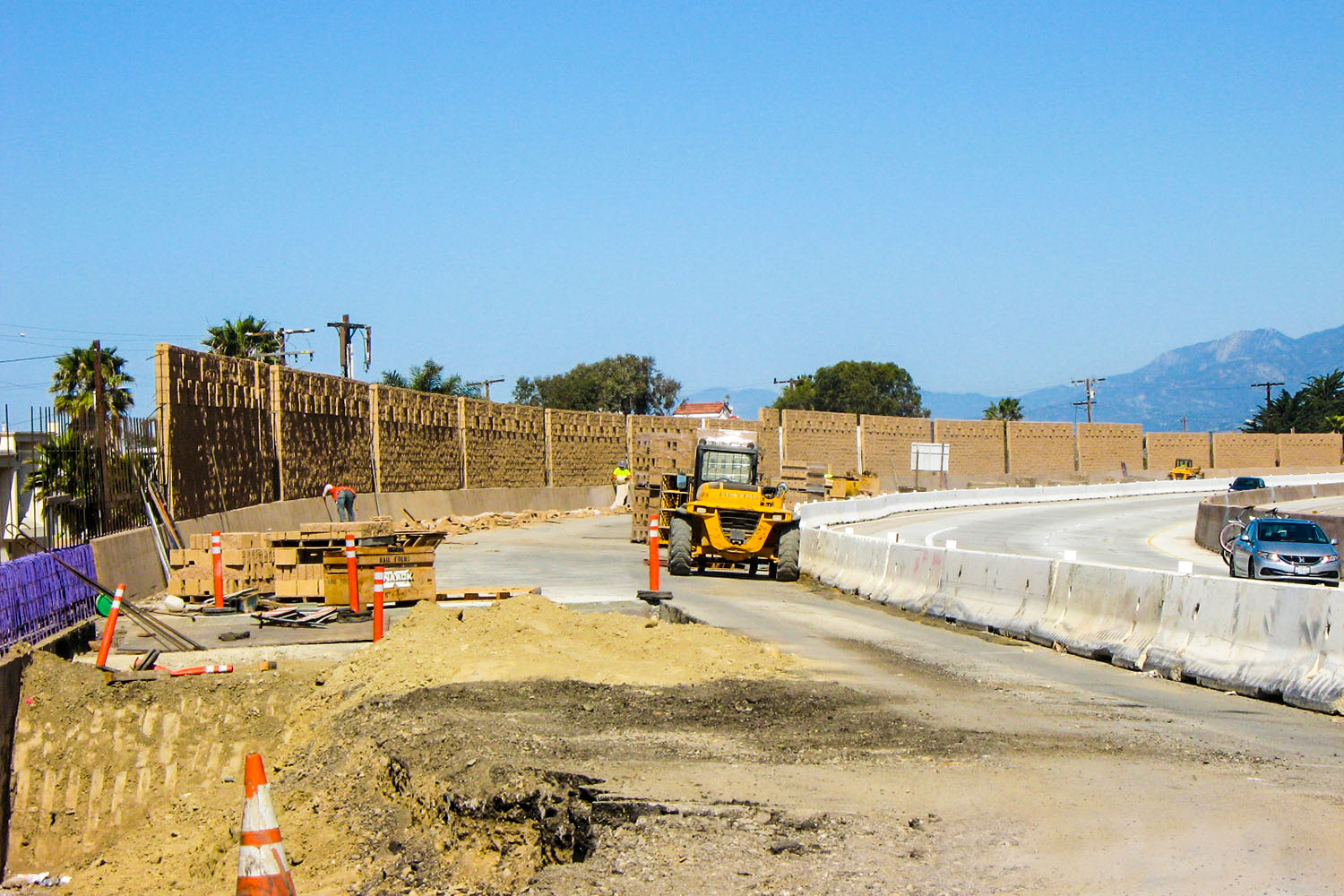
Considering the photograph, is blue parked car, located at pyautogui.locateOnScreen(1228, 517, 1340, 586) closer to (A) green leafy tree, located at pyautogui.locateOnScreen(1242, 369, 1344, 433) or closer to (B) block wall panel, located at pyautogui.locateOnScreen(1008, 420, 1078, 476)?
(B) block wall panel, located at pyautogui.locateOnScreen(1008, 420, 1078, 476)

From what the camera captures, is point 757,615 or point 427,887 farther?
point 757,615

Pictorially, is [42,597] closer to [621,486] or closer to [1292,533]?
[1292,533]

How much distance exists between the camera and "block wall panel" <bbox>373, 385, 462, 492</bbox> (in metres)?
37.4

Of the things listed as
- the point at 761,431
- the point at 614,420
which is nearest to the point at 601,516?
the point at 614,420

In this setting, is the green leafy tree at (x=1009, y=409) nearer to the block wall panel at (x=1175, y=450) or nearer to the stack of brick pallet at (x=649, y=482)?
the block wall panel at (x=1175, y=450)

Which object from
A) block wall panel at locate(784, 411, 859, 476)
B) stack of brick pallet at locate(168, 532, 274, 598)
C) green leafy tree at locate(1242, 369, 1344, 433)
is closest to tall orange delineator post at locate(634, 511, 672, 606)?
stack of brick pallet at locate(168, 532, 274, 598)

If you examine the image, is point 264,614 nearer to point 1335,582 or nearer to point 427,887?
point 427,887

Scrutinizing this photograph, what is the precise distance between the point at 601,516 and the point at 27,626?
32358 mm

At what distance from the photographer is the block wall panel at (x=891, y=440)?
6800 cm

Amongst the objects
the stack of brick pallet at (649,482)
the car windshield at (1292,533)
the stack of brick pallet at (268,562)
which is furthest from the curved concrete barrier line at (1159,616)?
the stack of brick pallet at (649,482)

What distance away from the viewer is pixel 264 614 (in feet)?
56.7

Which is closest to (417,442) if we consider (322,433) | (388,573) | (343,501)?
(322,433)

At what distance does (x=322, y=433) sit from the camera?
1303 inches

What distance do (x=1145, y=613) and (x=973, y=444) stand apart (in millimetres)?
61854
